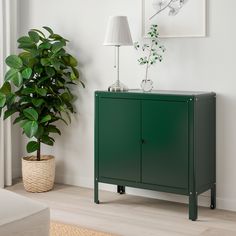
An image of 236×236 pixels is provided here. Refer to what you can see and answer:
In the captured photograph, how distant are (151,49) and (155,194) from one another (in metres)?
1.18

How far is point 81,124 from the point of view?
4742 mm

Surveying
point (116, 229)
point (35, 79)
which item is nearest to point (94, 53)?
point (35, 79)

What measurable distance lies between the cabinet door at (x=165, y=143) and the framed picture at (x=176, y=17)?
0.64 metres

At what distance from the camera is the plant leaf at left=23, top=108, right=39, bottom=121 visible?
4426 mm

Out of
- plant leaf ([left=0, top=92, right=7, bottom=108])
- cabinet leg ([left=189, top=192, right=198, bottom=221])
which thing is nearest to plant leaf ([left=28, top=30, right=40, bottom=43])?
plant leaf ([left=0, top=92, right=7, bottom=108])

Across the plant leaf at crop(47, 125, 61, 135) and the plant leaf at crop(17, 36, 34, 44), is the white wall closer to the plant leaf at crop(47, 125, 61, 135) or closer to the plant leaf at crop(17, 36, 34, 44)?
the plant leaf at crop(47, 125, 61, 135)

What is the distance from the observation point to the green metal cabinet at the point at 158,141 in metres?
3.74

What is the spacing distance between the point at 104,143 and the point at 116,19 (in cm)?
96

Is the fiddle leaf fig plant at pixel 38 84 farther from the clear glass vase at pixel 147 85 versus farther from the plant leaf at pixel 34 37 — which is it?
the clear glass vase at pixel 147 85

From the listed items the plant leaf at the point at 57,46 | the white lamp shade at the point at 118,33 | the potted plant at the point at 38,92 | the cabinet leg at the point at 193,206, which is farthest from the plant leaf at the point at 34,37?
the cabinet leg at the point at 193,206

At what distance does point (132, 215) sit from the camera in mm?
3885

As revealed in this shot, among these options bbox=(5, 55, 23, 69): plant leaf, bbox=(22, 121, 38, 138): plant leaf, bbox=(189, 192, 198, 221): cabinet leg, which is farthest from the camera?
bbox=(5, 55, 23, 69): plant leaf

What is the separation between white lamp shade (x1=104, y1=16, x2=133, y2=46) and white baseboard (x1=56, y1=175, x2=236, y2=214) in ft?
4.06

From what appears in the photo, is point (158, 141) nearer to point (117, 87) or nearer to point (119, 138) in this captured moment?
point (119, 138)
